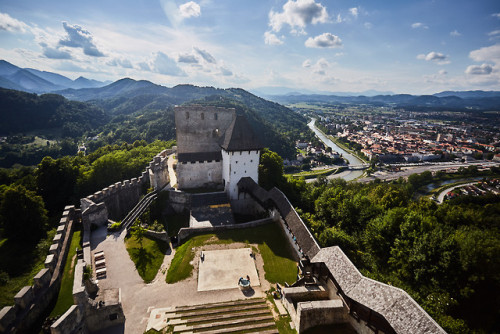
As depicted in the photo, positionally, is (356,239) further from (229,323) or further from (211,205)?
(211,205)

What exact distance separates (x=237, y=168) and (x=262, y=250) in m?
10.8

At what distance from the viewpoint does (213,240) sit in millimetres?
22844

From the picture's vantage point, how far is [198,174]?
31.3 meters

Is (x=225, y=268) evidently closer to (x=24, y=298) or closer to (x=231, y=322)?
(x=231, y=322)

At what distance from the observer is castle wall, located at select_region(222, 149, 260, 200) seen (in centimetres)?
2880

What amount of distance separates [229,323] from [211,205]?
14.8m

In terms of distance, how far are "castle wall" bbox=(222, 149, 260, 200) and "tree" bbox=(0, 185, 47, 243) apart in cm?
1949

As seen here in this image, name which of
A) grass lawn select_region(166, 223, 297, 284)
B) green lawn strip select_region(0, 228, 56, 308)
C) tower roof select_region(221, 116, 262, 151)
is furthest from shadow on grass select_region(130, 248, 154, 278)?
tower roof select_region(221, 116, 262, 151)

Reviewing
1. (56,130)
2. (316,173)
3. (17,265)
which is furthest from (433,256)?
(56,130)

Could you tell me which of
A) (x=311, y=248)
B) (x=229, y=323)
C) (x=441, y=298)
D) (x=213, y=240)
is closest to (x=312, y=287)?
(x=311, y=248)

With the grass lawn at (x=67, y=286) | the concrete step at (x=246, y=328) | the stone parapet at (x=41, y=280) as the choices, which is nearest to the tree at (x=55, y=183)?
the grass lawn at (x=67, y=286)

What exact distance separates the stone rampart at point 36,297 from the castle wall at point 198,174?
13.7 m

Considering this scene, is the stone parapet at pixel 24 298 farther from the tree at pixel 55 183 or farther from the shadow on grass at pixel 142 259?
the tree at pixel 55 183

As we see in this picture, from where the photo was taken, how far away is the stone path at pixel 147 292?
15.8 meters
